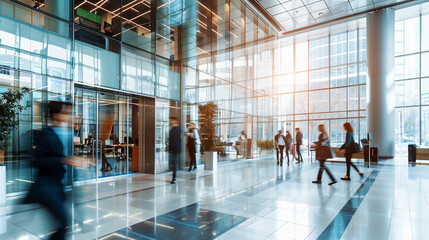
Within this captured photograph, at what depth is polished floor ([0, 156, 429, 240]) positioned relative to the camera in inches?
141

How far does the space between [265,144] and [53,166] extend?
14941 mm

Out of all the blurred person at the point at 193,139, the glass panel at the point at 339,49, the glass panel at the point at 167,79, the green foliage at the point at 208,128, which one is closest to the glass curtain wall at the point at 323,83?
the glass panel at the point at 339,49

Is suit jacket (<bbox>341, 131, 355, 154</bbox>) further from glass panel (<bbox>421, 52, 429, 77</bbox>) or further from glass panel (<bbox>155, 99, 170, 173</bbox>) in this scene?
glass panel (<bbox>421, 52, 429, 77</bbox>)

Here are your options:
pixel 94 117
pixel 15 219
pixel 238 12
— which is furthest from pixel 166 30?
pixel 15 219

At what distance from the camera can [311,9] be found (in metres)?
13.4

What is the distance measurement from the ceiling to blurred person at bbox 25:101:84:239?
40.4ft

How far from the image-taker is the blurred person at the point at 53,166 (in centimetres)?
246

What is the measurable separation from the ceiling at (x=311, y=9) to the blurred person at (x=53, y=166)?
1232 cm

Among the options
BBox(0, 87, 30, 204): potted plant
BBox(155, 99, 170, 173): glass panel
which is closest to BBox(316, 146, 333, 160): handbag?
BBox(155, 99, 170, 173): glass panel

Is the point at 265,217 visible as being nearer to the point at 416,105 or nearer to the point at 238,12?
the point at 238,12

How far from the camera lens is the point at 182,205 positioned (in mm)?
4973

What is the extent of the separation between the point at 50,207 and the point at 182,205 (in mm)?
2786

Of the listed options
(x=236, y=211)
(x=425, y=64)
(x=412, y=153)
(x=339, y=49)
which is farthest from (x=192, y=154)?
(x=425, y=64)

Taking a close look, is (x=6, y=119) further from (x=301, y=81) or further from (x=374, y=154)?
(x=301, y=81)
